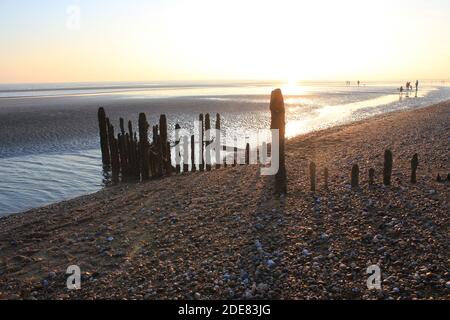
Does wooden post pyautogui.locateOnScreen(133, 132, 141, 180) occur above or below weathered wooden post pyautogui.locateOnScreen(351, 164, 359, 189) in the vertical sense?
below

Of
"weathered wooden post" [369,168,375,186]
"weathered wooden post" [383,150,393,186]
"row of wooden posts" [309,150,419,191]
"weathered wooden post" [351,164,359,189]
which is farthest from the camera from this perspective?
"weathered wooden post" [351,164,359,189]

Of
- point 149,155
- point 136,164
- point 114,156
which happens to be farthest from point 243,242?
point 114,156

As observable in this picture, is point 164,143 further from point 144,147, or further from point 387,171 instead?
point 387,171

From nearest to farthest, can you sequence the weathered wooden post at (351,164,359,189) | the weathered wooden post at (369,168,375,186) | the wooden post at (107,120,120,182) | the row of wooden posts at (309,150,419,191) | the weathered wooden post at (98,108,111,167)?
1. the row of wooden posts at (309,150,419,191)
2. the weathered wooden post at (369,168,375,186)
3. the weathered wooden post at (351,164,359,189)
4. the wooden post at (107,120,120,182)
5. the weathered wooden post at (98,108,111,167)

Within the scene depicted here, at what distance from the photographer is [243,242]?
332 inches

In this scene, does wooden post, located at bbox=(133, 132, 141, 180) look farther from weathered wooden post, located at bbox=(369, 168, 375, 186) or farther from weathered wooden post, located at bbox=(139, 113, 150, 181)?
weathered wooden post, located at bbox=(369, 168, 375, 186)

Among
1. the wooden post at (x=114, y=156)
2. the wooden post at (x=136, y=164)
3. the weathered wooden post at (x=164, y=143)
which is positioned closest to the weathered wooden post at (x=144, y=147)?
the wooden post at (x=136, y=164)

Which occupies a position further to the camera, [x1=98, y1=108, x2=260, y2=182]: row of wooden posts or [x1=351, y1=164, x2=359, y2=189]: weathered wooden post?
[x1=98, y1=108, x2=260, y2=182]: row of wooden posts

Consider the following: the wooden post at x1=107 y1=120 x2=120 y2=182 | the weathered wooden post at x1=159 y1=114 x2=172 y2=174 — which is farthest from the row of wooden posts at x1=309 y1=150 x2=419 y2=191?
the wooden post at x1=107 y1=120 x2=120 y2=182

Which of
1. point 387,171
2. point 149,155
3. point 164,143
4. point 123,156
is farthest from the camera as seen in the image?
point 123,156

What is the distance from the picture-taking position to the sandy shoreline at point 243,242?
663 cm

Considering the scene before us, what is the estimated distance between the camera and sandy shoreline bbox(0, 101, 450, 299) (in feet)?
21.7

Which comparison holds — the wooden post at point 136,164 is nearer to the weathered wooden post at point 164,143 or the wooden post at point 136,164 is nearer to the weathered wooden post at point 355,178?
the weathered wooden post at point 164,143
